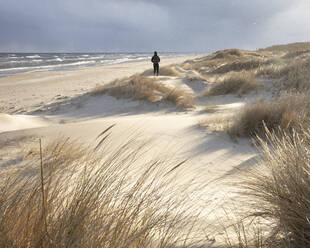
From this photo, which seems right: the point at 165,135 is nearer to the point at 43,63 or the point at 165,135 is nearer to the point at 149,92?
the point at 149,92

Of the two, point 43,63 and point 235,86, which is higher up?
point 43,63

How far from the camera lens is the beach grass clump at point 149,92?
26.4ft

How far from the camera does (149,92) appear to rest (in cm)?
864

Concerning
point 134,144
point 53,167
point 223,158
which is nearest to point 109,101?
point 134,144

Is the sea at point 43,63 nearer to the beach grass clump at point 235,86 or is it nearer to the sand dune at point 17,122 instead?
the sand dune at point 17,122

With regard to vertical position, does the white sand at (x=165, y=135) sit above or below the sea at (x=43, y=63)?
below

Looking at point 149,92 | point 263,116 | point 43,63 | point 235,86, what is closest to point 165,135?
point 263,116

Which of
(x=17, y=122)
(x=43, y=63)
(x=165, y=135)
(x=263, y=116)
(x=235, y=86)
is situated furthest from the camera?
(x=43, y=63)

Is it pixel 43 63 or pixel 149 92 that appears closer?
pixel 149 92

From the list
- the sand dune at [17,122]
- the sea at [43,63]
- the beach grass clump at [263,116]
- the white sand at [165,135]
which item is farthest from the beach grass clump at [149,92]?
the sea at [43,63]

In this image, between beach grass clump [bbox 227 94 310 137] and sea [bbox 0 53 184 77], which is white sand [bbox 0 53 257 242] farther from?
sea [bbox 0 53 184 77]

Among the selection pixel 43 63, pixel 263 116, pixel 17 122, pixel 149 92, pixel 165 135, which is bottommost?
pixel 17 122

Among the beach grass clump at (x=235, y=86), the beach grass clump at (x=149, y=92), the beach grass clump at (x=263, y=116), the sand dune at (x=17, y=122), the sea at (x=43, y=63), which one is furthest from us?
the sea at (x=43, y=63)

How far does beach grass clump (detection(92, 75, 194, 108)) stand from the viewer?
804 centimetres
